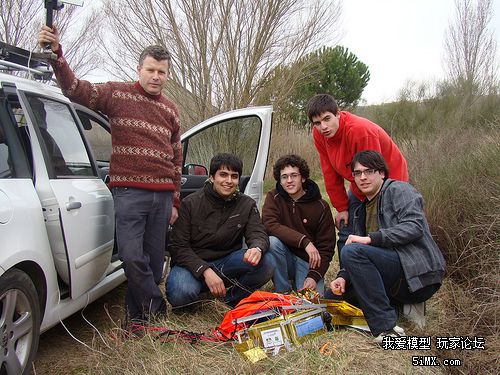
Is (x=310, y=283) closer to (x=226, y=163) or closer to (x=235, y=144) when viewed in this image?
(x=226, y=163)

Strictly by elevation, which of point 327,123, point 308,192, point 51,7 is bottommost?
point 308,192

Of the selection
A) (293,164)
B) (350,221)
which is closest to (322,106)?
(293,164)

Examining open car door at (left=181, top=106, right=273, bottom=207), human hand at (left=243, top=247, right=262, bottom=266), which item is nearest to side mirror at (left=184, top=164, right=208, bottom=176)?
open car door at (left=181, top=106, right=273, bottom=207)

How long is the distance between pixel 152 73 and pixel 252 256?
1.45 m

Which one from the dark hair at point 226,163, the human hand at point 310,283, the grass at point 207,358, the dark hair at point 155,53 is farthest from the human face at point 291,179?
the dark hair at point 155,53

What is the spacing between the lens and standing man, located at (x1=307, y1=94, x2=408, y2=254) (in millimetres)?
3205

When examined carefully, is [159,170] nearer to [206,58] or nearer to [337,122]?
[337,122]

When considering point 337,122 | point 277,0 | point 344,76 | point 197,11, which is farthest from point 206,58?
point 344,76

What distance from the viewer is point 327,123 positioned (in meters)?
3.24

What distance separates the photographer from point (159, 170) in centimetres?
277

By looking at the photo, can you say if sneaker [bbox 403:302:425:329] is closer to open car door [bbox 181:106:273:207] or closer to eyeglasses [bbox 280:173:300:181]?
eyeglasses [bbox 280:173:300:181]

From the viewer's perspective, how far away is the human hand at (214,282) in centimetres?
296

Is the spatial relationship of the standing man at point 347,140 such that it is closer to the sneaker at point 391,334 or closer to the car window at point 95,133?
the sneaker at point 391,334

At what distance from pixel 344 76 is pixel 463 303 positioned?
774 inches
